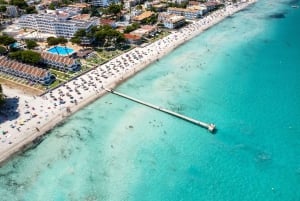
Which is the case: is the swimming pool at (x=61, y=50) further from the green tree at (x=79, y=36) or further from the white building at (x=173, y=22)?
the white building at (x=173, y=22)

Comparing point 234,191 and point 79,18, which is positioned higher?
point 79,18

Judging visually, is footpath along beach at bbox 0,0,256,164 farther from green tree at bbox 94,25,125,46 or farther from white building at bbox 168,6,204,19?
white building at bbox 168,6,204,19

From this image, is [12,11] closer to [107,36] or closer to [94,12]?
[94,12]

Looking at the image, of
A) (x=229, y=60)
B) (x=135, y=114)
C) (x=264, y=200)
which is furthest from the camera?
(x=229, y=60)

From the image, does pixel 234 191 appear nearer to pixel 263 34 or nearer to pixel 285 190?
pixel 285 190

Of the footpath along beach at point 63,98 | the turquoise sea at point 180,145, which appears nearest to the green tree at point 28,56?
the footpath along beach at point 63,98

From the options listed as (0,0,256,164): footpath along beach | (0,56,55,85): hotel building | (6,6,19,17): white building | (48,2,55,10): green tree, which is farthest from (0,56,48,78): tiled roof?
(48,2,55,10): green tree

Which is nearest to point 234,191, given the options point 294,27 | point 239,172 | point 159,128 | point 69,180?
point 239,172
